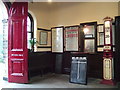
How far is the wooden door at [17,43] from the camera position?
4.75 meters

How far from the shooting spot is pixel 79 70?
4.77 meters

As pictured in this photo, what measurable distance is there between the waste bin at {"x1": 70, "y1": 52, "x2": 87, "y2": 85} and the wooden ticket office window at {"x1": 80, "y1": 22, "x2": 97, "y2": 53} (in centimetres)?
77

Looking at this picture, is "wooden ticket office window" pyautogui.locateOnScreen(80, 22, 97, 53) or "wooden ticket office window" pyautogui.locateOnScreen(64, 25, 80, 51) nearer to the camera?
"wooden ticket office window" pyautogui.locateOnScreen(80, 22, 97, 53)

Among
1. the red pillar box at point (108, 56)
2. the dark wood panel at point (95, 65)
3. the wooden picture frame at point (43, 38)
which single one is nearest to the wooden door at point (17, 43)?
the wooden picture frame at point (43, 38)

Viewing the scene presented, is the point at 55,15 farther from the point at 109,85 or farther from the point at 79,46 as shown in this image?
the point at 109,85

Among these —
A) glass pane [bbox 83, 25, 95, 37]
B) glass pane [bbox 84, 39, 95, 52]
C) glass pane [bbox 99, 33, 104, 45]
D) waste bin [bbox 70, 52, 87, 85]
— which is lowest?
waste bin [bbox 70, 52, 87, 85]

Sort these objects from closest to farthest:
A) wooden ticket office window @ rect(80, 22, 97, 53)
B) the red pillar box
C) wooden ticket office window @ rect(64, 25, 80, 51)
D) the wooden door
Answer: the red pillar box → the wooden door → wooden ticket office window @ rect(80, 22, 97, 53) → wooden ticket office window @ rect(64, 25, 80, 51)

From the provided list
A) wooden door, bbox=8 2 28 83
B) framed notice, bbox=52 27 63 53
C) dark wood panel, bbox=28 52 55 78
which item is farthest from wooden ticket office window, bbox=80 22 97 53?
wooden door, bbox=8 2 28 83

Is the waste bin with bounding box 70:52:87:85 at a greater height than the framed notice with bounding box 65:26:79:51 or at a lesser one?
lesser

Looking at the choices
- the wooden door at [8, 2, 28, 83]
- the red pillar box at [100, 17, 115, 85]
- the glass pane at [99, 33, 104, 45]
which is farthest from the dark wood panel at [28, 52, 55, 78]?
the red pillar box at [100, 17, 115, 85]

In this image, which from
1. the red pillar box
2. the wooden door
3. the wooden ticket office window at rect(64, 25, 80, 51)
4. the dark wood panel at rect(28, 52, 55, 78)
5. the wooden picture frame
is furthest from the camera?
the wooden picture frame

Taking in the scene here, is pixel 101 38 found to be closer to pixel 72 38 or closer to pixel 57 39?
pixel 72 38

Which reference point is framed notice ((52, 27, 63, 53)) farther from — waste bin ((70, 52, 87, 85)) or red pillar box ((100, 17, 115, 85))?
red pillar box ((100, 17, 115, 85))

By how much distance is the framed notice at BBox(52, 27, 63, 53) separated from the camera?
633 cm
